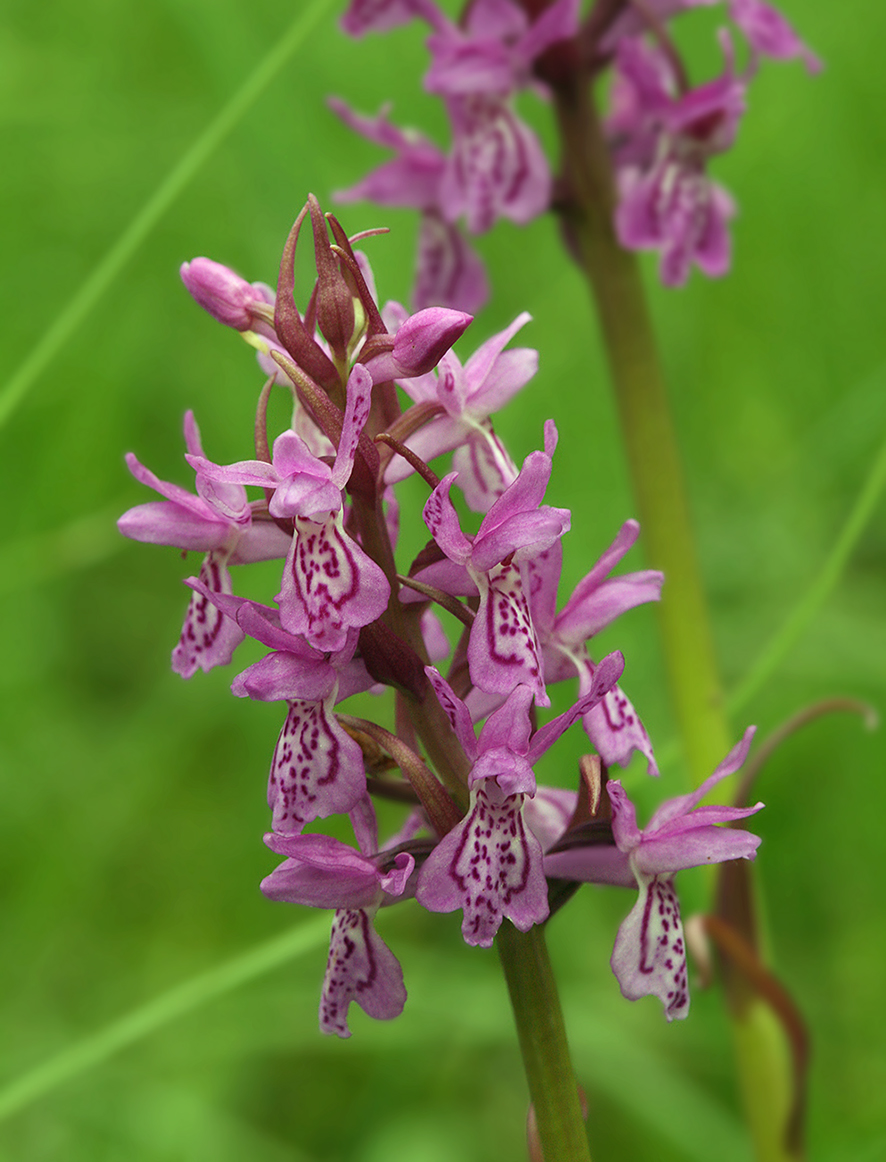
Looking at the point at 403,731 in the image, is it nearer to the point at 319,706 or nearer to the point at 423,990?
the point at 319,706

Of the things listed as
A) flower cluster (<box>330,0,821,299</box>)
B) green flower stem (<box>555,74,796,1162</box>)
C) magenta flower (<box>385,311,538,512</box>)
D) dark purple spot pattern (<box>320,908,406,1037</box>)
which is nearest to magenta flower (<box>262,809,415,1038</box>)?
dark purple spot pattern (<box>320,908,406,1037</box>)

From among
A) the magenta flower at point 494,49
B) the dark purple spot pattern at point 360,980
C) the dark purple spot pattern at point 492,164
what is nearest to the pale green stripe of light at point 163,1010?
the dark purple spot pattern at point 360,980

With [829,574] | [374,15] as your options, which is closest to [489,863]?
[829,574]

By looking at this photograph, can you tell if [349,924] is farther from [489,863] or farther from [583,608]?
[583,608]

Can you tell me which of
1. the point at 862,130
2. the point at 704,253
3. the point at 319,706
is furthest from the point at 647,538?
the point at 862,130

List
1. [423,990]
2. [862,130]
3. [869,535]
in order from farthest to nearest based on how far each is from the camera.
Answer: [862,130] < [869,535] < [423,990]

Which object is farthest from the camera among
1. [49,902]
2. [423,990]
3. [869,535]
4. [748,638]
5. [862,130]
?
[862,130]
